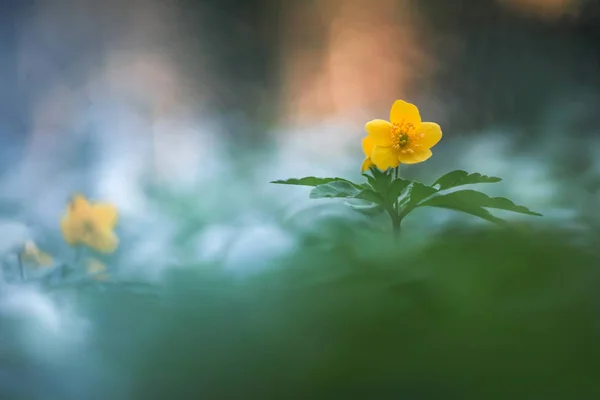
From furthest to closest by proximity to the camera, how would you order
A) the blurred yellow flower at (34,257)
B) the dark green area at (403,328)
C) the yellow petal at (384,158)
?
1. the blurred yellow flower at (34,257)
2. the yellow petal at (384,158)
3. the dark green area at (403,328)

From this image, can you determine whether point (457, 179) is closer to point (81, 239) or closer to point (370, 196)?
point (370, 196)

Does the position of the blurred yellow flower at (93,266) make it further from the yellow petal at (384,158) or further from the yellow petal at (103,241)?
the yellow petal at (384,158)

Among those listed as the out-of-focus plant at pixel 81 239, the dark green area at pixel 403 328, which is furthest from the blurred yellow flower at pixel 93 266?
the dark green area at pixel 403 328

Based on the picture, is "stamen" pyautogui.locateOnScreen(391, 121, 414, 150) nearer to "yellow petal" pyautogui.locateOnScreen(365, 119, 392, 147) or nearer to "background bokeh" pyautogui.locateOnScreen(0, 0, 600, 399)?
"yellow petal" pyautogui.locateOnScreen(365, 119, 392, 147)

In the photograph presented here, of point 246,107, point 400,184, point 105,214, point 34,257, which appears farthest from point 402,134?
point 34,257

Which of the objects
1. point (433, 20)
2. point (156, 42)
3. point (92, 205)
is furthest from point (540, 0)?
point (92, 205)

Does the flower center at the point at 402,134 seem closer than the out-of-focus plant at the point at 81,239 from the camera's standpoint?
Yes

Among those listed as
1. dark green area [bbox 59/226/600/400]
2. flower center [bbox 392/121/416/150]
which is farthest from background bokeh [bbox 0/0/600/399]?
dark green area [bbox 59/226/600/400]

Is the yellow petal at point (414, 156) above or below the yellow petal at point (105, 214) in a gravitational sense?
below

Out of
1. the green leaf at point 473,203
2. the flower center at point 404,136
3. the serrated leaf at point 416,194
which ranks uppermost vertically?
the flower center at point 404,136
